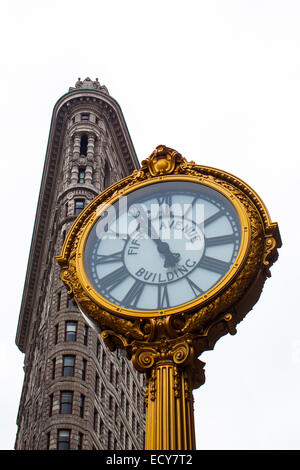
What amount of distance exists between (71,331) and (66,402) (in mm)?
6382

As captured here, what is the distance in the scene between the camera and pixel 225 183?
6.82 meters

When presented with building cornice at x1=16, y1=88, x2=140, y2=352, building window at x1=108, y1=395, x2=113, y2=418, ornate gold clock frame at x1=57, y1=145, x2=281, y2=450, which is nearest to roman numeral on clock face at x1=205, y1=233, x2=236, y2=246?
ornate gold clock frame at x1=57, y1=145, x2=281, y2=450

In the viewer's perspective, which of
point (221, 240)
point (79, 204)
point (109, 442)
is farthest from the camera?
point (79, 204)

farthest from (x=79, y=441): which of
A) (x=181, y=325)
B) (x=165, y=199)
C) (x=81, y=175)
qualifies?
(x=181, y=325)

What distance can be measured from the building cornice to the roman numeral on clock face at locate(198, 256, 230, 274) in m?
70.2

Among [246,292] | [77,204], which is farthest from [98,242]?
[77,204]

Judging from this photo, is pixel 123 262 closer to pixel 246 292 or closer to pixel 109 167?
pixel 246 292

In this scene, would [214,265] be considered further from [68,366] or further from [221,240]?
[68,366]

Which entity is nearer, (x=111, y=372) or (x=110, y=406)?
(x=110, y=406)

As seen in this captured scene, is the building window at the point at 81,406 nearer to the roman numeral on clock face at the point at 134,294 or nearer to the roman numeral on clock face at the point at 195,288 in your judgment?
the roman numeral on clock face at the point at 134,294

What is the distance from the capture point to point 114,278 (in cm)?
648

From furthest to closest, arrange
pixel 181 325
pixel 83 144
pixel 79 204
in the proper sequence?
pixel 83 144
pixel 79 204
pixel 181 325

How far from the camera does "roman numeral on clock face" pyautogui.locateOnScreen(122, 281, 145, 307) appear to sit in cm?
616
